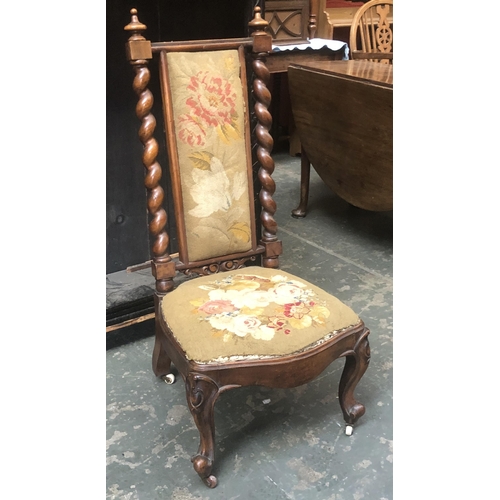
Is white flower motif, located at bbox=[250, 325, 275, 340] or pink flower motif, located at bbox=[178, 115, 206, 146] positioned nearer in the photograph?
white flower motif, located at bbox=[250, 325, 275, 340]

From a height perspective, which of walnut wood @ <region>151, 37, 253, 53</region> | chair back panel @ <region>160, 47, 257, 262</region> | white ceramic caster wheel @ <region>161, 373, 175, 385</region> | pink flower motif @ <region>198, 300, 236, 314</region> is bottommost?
white ceramic caster wheel @ <region>161, 373, 175, 385</region>

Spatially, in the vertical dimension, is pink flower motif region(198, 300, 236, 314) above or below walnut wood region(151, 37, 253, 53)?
below

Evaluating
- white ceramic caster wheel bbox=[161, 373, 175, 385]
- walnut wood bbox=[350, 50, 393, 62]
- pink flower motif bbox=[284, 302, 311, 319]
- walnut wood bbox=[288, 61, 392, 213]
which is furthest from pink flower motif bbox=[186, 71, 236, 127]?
walnut wood bbox=[350, 50, 393, 62]

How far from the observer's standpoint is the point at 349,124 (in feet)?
8.63

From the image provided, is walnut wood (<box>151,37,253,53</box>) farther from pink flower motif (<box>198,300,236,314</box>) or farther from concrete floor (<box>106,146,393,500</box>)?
concrete floor (<box>106,146,393,500</box>)

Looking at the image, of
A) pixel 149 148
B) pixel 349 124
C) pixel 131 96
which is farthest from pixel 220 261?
pixel 349 124

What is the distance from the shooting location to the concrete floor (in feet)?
4.65

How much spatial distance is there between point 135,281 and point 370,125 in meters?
1.19

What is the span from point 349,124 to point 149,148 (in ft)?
4.40

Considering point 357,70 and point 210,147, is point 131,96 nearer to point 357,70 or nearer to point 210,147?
point 210,147

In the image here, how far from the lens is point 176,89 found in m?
1.54

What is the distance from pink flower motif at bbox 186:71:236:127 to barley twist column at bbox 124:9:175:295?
119 millimetres

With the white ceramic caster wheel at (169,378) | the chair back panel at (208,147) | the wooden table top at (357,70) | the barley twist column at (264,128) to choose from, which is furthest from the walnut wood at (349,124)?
the white ceramic caster wheel at (169,378)

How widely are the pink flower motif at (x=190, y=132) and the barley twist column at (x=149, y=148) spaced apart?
74 millimetres
